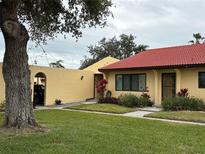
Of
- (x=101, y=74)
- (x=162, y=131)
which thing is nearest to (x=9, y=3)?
(x=162, y=131)

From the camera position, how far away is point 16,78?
1016 cm

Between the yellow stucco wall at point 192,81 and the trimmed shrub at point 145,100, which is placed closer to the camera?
the yellow stucco wall at point 192,81

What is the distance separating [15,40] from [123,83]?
1465 centimetres

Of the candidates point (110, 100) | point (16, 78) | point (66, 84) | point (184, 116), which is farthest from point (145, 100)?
point (16, 78)

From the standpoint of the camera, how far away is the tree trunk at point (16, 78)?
396 inches

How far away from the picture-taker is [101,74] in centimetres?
2758

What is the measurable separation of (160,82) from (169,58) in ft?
6.00

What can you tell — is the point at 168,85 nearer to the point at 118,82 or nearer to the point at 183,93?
the point at 183,93

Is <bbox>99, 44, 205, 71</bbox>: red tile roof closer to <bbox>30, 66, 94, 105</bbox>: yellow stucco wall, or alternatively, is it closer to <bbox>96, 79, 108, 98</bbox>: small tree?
<bbox>96, 79, 108, 98</bbox>: small tree

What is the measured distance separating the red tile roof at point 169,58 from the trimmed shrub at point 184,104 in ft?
6.99

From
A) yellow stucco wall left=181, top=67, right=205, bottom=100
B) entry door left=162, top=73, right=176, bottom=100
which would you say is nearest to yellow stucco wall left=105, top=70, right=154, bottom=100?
entry door left=162, top=73, right=176, bottom=100

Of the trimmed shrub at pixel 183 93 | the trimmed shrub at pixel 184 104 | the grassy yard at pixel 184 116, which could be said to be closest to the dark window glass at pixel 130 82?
the trimmed shrub at pixel 183 93

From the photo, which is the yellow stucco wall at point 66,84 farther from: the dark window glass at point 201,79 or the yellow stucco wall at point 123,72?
the dark window glass at point 201,79

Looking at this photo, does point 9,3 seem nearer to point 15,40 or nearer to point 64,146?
point 15,40
